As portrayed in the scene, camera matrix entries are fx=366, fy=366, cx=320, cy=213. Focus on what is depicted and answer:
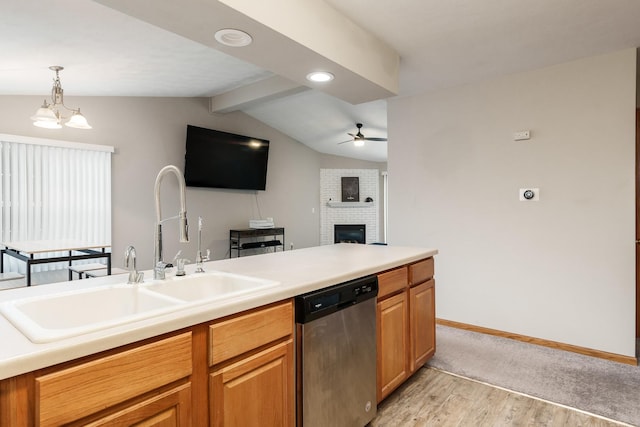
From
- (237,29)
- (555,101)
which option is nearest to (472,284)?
(555,101)

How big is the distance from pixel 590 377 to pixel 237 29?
3112mm

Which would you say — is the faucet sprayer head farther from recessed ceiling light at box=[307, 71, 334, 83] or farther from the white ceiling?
recessed ceiling light at box=[307, 71, 334, 83]

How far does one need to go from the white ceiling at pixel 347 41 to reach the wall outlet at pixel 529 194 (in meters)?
1.03

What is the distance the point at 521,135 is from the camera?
3.16 m

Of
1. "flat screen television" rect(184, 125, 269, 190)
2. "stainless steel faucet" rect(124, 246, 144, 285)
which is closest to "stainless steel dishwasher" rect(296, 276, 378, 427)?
"stainless steel faucet" rect(124, 246, 144, 285)

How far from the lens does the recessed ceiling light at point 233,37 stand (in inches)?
71.0

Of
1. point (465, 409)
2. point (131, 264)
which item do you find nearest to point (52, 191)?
point (131, 264)

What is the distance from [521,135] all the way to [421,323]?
6.21ft

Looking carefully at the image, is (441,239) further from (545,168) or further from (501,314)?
(545,168)

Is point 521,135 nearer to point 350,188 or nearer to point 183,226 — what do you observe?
point 183,226

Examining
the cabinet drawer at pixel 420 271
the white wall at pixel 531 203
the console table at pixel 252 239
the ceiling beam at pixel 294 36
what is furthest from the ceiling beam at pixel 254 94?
Result: the cabinet drawer at pixel 420 271

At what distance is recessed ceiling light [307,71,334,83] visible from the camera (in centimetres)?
237

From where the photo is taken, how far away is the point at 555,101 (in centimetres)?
302

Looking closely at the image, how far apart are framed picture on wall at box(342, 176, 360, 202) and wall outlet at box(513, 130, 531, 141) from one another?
19.1 feet
